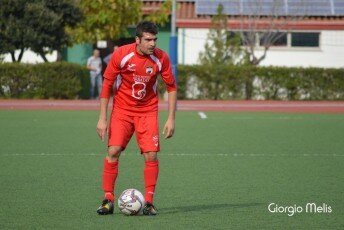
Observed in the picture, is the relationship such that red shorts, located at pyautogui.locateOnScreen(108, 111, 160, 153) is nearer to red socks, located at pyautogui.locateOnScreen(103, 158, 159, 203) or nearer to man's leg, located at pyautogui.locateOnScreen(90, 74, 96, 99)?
red socks, located at pyautogui.locateOnScreen(103, 158, 159, 203)

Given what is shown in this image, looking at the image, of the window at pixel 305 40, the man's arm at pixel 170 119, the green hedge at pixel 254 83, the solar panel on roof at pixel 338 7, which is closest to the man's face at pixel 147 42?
the man's arm at pixel 170 119

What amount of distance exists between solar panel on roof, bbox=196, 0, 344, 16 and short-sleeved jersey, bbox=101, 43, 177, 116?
30951 mm

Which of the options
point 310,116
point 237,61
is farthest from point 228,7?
point 310,116

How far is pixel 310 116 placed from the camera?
27.0 metres

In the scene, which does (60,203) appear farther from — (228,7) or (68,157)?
(228,7)

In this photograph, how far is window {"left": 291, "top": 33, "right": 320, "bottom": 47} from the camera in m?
42.6

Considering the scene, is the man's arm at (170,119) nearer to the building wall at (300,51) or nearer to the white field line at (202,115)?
the white field line at (202,115)

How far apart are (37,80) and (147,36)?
2309 centimetres

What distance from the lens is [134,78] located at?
10.2 m

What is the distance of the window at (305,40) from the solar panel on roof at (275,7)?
0.96 metres

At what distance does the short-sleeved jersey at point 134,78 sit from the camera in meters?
10.1

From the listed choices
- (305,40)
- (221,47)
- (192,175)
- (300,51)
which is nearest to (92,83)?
(221,47)

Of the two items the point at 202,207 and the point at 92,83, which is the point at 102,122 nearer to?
the point at 202,207

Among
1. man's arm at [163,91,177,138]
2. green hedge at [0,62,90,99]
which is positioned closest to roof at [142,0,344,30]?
green hedge at [0,62,90,99]
